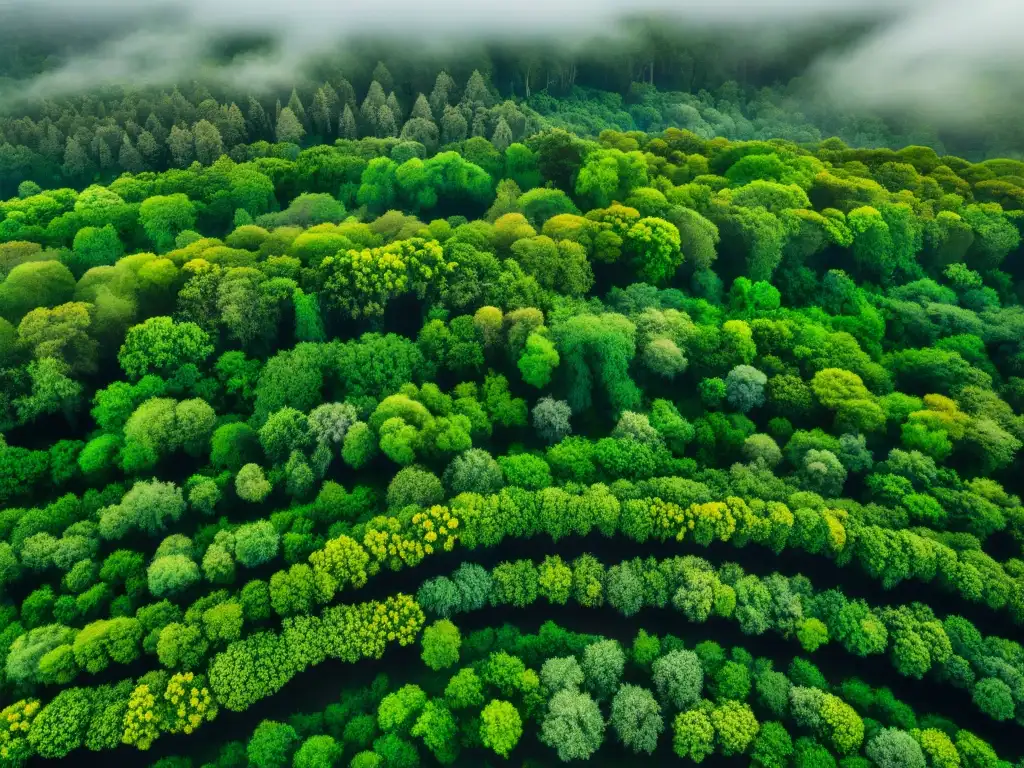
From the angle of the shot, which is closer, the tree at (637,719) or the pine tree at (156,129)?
the tree at (637,719)

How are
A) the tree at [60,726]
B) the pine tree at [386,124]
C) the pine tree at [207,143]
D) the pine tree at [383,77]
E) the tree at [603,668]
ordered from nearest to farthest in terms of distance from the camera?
the tree at [60,726] < the tree at [603,668] < the pine tree at [207,143] < the pine tree at [386,124] < the pine tree at [383,77]

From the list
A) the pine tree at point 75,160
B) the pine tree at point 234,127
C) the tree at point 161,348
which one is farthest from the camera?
the pine tree at point 234,127

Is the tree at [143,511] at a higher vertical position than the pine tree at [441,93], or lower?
lower

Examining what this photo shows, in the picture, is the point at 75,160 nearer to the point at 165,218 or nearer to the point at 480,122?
the point at 165,218

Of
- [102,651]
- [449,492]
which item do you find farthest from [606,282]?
[102,651]

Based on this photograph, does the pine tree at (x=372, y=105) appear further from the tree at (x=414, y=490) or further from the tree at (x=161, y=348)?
the tree at (x=414, y=490)

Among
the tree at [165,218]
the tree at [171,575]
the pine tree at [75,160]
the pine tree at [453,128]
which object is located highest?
the pine tree at [453,128]

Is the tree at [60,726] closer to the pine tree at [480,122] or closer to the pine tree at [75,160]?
the pine tree at [75,160]

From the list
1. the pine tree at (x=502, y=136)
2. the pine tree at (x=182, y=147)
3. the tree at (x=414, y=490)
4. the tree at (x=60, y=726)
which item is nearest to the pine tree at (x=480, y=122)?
the pine tree at (x=502, y=136)
